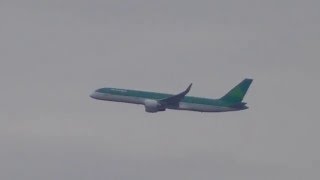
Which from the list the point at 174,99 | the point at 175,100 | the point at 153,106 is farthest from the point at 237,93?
the point at 153,106

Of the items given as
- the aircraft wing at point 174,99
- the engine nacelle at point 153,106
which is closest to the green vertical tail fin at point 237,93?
the aircraft wing at point 174,99

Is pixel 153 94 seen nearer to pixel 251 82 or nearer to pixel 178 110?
pixel 178 110

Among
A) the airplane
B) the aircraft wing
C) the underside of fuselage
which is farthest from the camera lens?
the underside of fuselage

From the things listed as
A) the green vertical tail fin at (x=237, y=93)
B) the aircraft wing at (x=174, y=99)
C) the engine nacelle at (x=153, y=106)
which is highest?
the green vertical tail fin at (x=237, y=93)

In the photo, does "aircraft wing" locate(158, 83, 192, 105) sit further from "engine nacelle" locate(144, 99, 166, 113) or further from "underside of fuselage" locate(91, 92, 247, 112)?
"engine nacelle" locate(144, 99, 166, 113)

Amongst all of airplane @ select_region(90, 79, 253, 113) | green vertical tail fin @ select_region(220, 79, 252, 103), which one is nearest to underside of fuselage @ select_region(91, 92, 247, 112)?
airplane @ select_region(90, 79, 253, 113)

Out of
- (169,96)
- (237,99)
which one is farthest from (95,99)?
(237,99)

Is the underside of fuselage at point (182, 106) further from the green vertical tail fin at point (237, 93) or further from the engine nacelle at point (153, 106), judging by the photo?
the green vertical tail fin at point (237, 93)

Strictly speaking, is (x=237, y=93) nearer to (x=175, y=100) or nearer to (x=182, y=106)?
(x=182, y=106)
